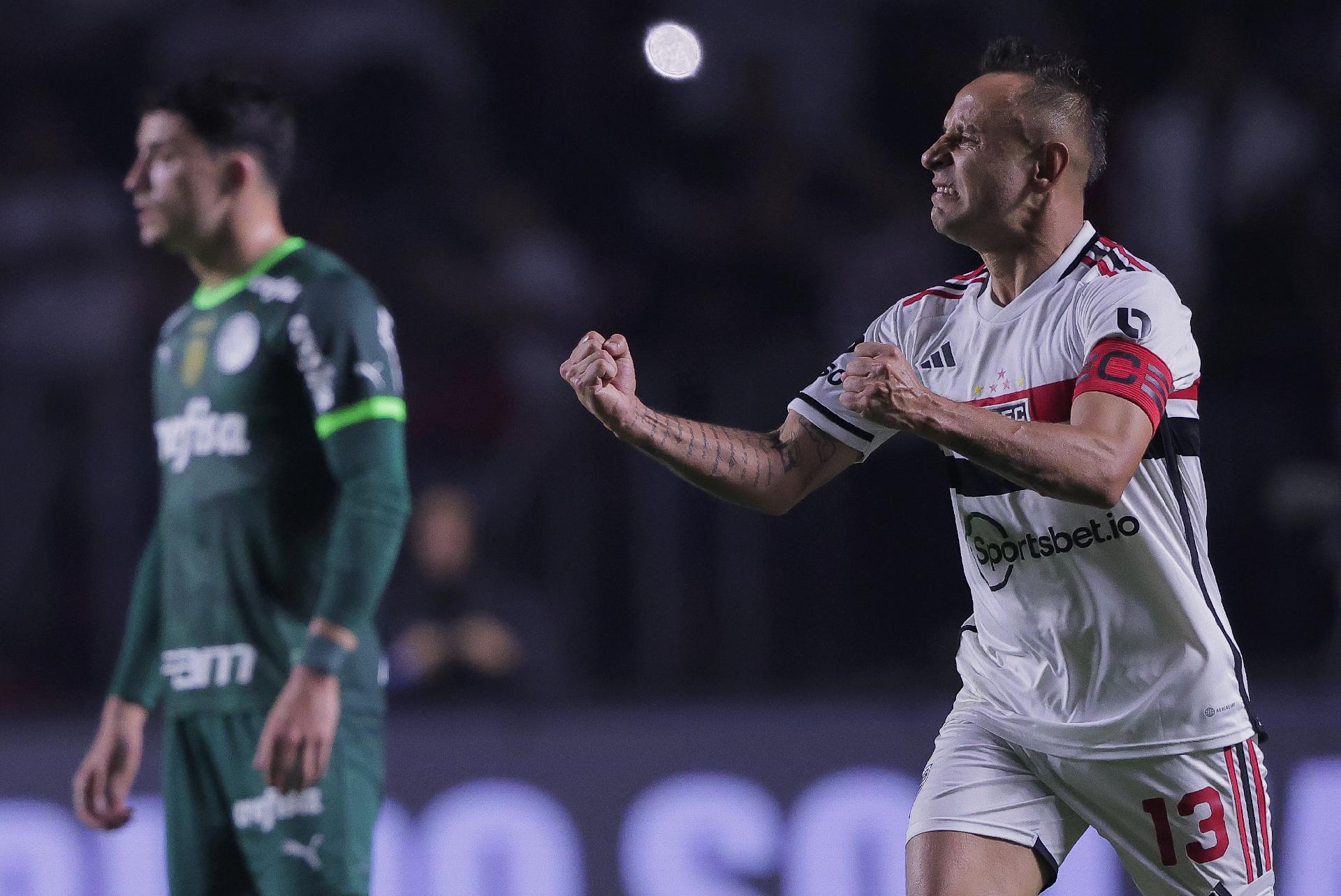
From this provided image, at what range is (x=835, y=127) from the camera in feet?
26.3

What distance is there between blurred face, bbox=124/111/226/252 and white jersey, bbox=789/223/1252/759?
6.94 ft

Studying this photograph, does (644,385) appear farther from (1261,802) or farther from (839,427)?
(1261,802)

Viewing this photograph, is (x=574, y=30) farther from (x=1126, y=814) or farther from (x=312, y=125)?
(x=1126, y=814)

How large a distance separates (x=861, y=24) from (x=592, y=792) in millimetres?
4259

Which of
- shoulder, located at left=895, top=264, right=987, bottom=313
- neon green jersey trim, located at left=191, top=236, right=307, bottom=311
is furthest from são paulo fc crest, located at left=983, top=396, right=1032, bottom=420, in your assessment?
neon green jersey trim, located at left=191, top=236, right=307, bottom=311

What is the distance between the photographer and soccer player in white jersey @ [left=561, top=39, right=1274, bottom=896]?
3.22 meters

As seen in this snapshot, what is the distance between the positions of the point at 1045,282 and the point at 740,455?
0.71 m

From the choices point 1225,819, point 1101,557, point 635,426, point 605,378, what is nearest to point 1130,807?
point 1225,819

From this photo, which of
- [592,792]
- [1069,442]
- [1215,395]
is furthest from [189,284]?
[1069,442]

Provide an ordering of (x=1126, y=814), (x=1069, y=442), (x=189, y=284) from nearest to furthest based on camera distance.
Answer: (x=1069, y=442), (x=1126, y=814), (x=189, y=284)

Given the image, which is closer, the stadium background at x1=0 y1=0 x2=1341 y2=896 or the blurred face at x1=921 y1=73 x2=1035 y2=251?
the blurred face at x1=921 y1=73 x2=1035 y2=251

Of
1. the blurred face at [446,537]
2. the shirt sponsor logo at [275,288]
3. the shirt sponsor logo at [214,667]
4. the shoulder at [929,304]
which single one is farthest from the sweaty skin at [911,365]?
the blurred face at [446,537]

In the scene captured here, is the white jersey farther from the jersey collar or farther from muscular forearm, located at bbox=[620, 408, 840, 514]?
muscular forearm, located at bbox=[620, 408, 840, 514]

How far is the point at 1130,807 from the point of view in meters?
3.30
